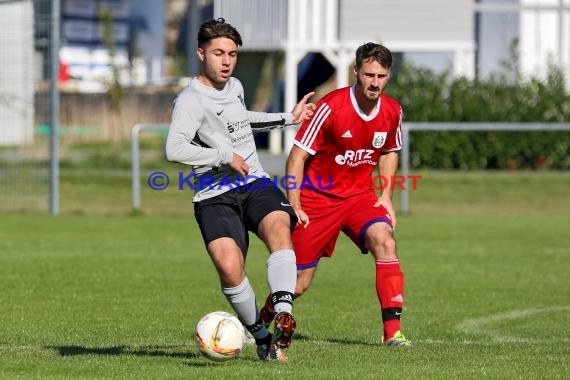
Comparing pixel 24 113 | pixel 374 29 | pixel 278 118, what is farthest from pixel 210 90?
pixel 374 29

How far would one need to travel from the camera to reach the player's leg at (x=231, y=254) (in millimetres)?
7895

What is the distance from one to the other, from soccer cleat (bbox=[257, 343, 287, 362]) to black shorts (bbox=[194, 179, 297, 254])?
62 cm

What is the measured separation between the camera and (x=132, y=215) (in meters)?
22.2

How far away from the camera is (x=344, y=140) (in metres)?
9.45

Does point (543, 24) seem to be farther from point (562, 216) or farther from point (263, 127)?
point (263, 127)

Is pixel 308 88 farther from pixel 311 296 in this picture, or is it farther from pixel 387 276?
pixel 387 276

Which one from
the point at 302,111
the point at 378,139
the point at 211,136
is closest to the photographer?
the point at 211,136

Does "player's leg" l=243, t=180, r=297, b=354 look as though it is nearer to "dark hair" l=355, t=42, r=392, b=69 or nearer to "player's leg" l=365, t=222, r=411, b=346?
"player's leg" l=365, t=222, r=411, b=346

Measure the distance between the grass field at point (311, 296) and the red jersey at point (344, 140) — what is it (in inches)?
47.5

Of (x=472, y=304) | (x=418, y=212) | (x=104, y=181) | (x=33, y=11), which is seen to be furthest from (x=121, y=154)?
(x=472, y=304)

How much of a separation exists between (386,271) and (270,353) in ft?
5.19

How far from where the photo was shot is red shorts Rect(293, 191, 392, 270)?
9531mm

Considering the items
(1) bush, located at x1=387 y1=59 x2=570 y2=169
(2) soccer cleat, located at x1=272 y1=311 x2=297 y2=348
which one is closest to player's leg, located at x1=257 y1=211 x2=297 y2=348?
(2) soccer cleat, located at x1=272 y1=311 x2=297 y2=348

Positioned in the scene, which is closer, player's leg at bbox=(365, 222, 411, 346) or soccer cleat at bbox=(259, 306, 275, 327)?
player's leg at bbox=(365, 222, 411, 346)
